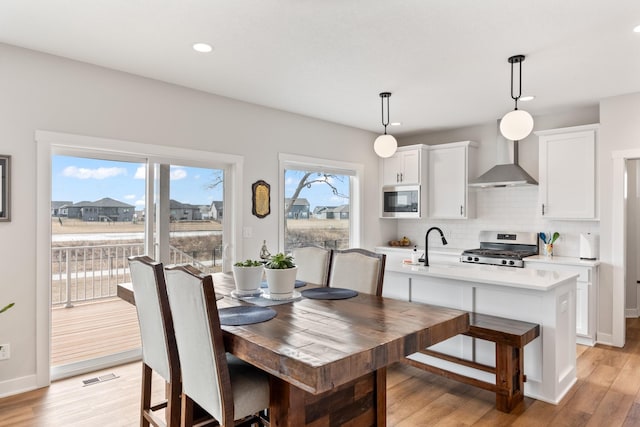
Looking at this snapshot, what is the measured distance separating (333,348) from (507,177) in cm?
399

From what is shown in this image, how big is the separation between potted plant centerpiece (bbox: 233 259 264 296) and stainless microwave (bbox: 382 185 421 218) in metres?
3.54

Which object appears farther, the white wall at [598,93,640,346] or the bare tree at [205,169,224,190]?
the bare tree at [205,169,224,190]

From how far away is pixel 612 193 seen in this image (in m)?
4.11

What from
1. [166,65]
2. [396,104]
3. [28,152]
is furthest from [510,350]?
[28,152]

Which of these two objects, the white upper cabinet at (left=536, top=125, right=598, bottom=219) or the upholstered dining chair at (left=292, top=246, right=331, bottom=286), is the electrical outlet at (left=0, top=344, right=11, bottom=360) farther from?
the white upper cabinet at (left=536, top=125, right=598, bottom=219)

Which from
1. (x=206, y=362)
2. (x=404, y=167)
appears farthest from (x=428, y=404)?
(x=404, y=167)

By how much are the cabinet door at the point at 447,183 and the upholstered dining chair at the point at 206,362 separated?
164 inches

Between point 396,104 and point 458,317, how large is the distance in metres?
3.02

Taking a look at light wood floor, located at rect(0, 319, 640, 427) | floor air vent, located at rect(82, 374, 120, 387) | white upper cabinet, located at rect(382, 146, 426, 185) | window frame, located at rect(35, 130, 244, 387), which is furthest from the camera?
white upper cabinet, located at rect(382, 146, 426, 185)

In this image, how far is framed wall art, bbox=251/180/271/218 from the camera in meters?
4.47

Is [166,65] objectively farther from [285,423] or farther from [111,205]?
[285,423]

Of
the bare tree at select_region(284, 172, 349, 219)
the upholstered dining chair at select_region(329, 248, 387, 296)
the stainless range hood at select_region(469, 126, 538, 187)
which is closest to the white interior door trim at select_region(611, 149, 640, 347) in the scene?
the stainless range hood at select_region(469, 126, 538, 187)

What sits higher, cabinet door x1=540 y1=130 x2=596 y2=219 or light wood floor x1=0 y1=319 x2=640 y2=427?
cabinet door x1=540 y1=130 x2=596 y2=219

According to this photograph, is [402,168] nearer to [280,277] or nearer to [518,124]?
[518,124]
